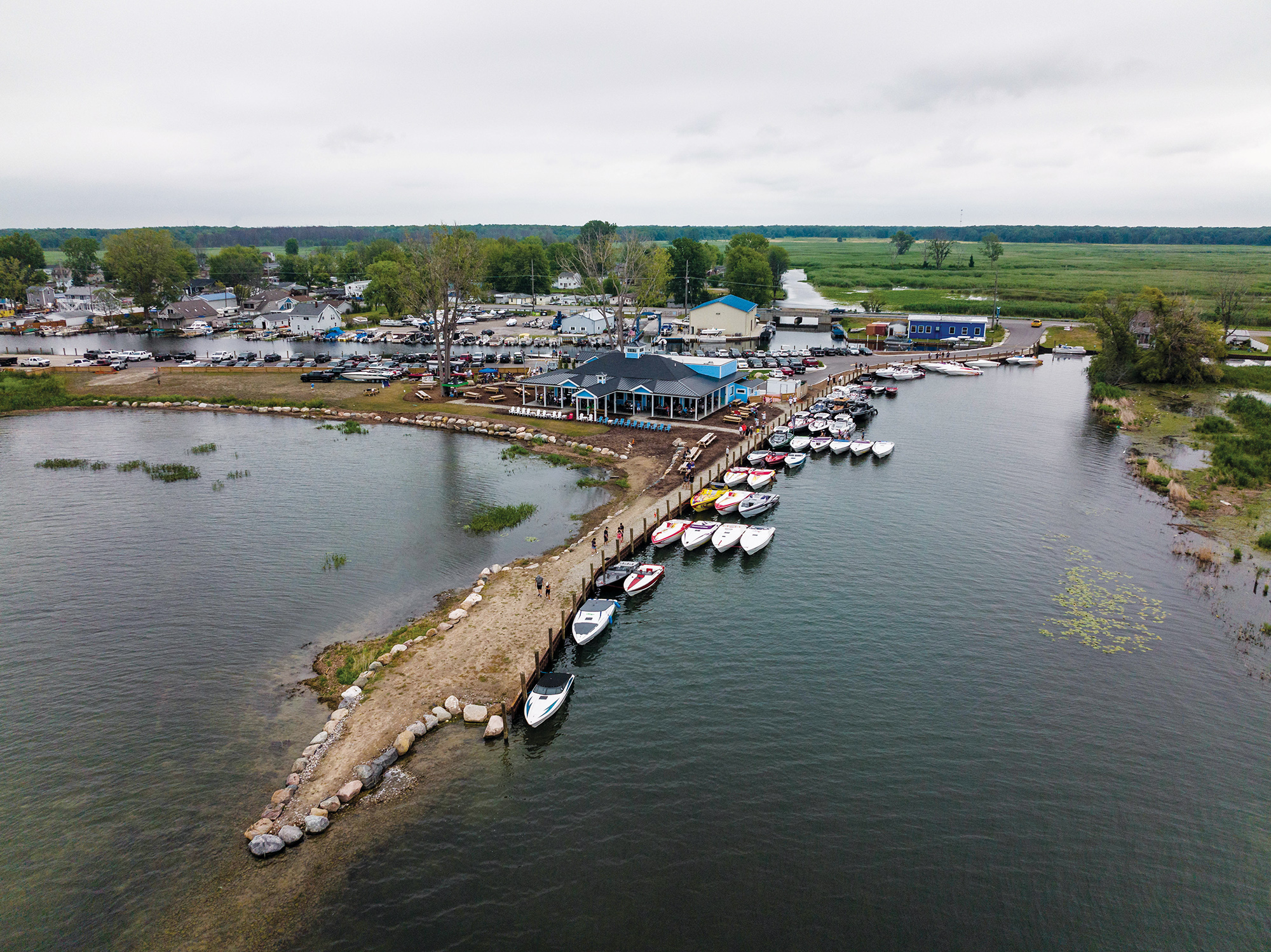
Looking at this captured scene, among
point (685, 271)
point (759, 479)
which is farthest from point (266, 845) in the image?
point (685, 271)

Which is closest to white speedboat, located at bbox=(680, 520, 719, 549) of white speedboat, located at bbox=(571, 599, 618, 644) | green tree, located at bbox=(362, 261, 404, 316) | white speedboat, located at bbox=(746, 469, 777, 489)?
white speedboat, located at bbox=(746, 469, 777, 489)

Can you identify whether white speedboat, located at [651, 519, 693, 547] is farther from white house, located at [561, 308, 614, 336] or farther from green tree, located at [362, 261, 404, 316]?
green tree, located at [362, 261, 404, 316]

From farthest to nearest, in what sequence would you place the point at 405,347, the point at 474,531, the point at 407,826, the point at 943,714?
the point at 405,347 < the point at 474,531 < the point at 943,714 < the point at 407,826

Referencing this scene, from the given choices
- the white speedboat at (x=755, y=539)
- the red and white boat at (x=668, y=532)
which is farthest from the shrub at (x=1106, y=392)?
the red and white boat at (x=668, y=532)

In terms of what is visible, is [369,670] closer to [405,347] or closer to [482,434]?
[482,434]

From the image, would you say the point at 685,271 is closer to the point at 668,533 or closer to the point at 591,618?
the point at 668,533

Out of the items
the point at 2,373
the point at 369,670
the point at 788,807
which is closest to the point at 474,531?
the point at 369,670

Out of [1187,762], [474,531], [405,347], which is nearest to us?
[1187,762]
